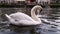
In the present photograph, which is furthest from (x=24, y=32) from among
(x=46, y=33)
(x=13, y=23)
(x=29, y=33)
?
(x=13, y=23)

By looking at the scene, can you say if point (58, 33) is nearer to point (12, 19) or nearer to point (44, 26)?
point (44, 26)

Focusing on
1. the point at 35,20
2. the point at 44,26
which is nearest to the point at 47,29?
the point at 44,26

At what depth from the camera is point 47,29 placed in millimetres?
8977

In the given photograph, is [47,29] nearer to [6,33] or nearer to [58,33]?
[58,33]

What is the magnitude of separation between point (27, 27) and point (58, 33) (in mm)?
1795

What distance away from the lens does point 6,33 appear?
803 centimetres

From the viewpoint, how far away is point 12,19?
970 cm

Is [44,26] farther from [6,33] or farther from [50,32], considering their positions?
[6,33]

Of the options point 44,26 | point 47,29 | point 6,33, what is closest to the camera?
point 6,33

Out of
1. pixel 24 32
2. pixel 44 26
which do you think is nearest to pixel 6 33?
pixel 24 32

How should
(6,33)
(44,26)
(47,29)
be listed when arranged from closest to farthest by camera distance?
(6,33) < (47,29) < (44,26)

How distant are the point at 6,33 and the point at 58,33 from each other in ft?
6.53

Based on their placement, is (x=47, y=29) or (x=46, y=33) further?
(x=47, y=29)

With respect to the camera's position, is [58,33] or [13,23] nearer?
[58,33]
